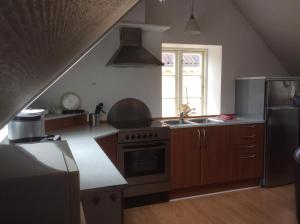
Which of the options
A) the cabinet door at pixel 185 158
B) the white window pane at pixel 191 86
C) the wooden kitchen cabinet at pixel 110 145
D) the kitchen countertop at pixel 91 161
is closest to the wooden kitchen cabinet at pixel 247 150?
the cabinet door at pixel 185 158

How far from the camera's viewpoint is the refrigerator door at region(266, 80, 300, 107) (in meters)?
3.39

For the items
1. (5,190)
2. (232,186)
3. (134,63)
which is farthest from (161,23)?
(5,190)

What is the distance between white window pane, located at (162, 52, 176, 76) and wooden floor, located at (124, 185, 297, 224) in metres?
1.78

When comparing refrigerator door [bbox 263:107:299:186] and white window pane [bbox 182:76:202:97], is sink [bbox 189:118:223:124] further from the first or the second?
refrigerator door [bbox 263:107:299:186]

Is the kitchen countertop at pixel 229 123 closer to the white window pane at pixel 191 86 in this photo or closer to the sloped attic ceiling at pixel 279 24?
the white window pane at pixel 191 86

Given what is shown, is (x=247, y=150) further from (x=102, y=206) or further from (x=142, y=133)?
(x=102, y=206)

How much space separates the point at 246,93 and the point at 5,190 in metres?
3.57

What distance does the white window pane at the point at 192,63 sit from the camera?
388 cm

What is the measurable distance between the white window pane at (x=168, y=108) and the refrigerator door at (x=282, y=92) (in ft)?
4.22

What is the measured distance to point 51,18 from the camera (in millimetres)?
272

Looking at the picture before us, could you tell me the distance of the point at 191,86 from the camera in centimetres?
396

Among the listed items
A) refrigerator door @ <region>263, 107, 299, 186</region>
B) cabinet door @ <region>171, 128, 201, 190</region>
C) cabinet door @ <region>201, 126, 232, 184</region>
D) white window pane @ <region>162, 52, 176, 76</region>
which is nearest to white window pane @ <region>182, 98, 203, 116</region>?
white window pane @ <region>162, 52, 176, 76</region>

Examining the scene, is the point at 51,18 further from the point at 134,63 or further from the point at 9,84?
the point at 134,63

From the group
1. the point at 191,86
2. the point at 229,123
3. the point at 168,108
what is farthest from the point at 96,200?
the point at 191,86
